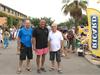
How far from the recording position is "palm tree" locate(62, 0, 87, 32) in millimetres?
44688

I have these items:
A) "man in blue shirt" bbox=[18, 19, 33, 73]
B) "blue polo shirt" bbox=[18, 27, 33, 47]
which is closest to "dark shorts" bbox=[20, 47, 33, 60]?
"man in blue shirt" bbox=[18, 19, 33, 73]

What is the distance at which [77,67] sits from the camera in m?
12.6

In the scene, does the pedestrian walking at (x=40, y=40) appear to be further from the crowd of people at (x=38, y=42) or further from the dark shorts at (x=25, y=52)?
the dark shorts at (x=25, y=52)

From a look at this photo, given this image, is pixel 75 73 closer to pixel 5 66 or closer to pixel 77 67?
pixel 77 67

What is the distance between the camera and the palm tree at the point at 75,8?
44688 millimetres

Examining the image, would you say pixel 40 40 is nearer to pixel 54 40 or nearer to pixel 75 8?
pixel 54 40

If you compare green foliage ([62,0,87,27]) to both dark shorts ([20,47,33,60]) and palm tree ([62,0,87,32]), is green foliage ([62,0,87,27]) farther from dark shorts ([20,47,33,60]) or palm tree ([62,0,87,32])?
dark shorts ([20,47,33,60])

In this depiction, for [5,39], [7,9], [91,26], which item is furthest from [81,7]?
[7,9]

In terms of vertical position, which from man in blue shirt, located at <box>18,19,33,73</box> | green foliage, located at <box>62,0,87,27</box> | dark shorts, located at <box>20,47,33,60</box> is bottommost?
dark shorts, located at <box>20,47,33,60</box>

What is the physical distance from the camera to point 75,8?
45.6 meters

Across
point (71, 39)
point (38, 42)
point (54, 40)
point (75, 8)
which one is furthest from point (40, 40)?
point (75, 8)

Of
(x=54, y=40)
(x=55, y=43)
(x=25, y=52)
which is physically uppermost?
(x=54, y=40)

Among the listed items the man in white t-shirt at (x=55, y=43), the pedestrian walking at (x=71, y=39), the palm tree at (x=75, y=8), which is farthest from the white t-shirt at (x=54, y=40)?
the palm tree at (x=75, y=8)

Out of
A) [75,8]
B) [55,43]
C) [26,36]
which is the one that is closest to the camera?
[26,36]
